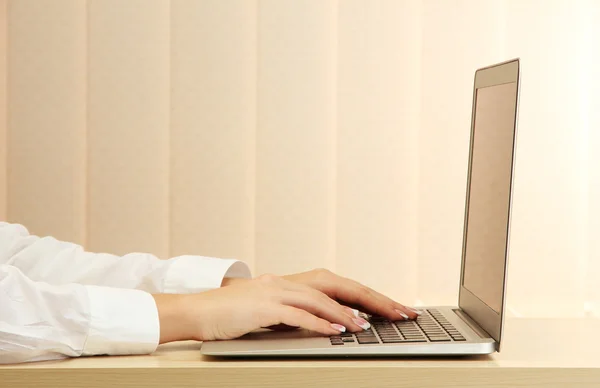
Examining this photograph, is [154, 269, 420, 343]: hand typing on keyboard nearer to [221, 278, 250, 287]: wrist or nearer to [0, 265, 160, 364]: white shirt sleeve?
[0, 265, 160, 364]: white shirt sleeve

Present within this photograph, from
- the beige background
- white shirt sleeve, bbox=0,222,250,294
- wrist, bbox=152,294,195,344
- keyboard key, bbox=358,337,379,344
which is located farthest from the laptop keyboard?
the beige background

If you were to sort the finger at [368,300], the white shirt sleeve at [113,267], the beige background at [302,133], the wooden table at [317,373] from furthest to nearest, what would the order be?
A: the beige background at [302,133] → the white shirt sleeve at [113,267] → the finger at [368,300] → the wooden table at [317,373]

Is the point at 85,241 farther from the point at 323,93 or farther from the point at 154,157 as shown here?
the point at 323,93

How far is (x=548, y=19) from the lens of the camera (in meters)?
2.15

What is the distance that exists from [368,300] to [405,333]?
171 millimetres

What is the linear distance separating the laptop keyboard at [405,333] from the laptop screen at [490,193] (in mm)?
58

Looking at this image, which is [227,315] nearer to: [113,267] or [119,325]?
[119,325]

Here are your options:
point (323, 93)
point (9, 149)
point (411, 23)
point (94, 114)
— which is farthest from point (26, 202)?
point (411, 23)

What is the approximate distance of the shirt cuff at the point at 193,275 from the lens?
121 cm

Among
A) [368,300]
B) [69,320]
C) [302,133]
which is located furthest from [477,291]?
[302,133]

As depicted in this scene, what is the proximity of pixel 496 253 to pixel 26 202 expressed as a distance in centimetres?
161

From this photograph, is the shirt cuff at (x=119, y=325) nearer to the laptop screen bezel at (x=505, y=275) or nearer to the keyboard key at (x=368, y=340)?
the keyboard key at (x=368, y=340)

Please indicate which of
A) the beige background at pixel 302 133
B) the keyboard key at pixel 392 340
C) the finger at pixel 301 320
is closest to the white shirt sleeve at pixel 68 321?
the finger at pixel 301 320

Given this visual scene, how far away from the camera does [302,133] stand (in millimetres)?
2189
